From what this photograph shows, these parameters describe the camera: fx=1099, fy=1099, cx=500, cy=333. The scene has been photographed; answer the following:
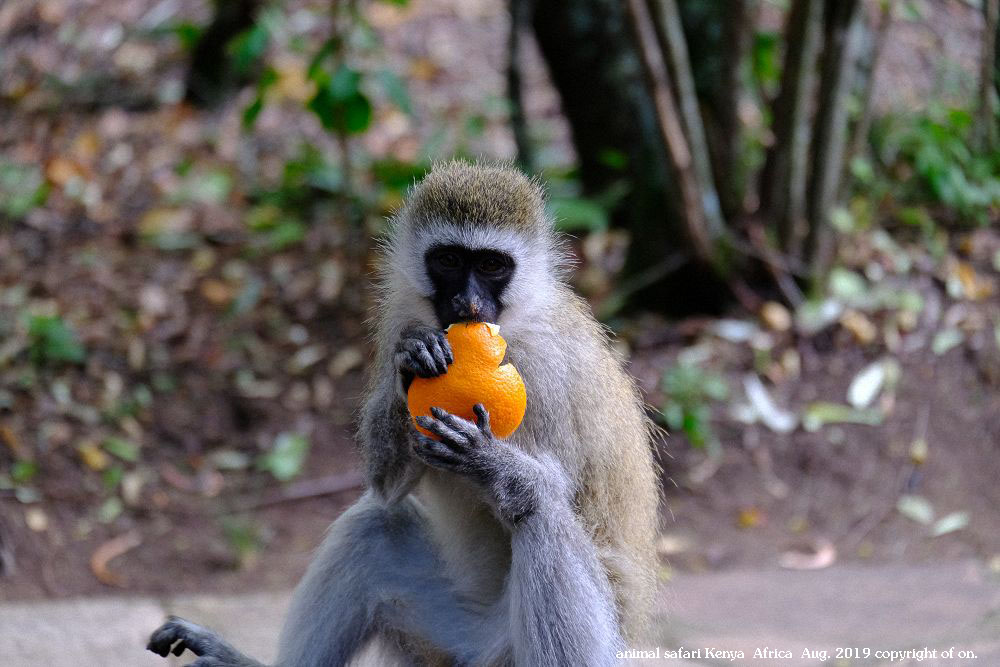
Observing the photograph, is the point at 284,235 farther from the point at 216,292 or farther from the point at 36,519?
the point at 36,519

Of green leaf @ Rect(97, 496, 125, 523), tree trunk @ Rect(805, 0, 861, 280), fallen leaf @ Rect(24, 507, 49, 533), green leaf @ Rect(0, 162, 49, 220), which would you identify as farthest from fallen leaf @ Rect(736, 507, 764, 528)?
green leaf @ Rect(0, 162, 49, 220)

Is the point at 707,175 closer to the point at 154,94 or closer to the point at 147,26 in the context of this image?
the point at 154,94

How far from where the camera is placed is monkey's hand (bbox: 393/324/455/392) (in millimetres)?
3758

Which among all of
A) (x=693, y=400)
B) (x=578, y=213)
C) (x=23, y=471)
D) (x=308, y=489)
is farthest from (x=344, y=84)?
(x=23, y=471)

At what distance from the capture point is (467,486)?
411cm

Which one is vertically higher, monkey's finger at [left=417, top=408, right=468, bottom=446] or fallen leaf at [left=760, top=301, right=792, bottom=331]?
monkey's finger at [left=417, top=408, right=468, bottom=446]

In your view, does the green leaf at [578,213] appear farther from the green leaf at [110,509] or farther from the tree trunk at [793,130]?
the green leaf at [110,509]

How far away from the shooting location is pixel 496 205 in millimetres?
4227

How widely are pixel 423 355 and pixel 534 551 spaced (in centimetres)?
78

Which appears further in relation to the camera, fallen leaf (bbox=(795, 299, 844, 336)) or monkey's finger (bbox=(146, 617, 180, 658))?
fallen leaf (bbox=(795, 299, 844, 336))

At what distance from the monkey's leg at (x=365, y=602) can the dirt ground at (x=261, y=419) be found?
2.30 m

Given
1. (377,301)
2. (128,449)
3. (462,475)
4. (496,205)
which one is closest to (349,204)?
(128,449)

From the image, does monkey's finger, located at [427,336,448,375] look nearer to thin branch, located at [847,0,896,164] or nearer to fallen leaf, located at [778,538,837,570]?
fallen leaf, located at [778,538,837,570]

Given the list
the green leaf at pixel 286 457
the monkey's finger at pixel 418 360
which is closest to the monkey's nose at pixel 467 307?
the monkey's finger at pixel 418 360
